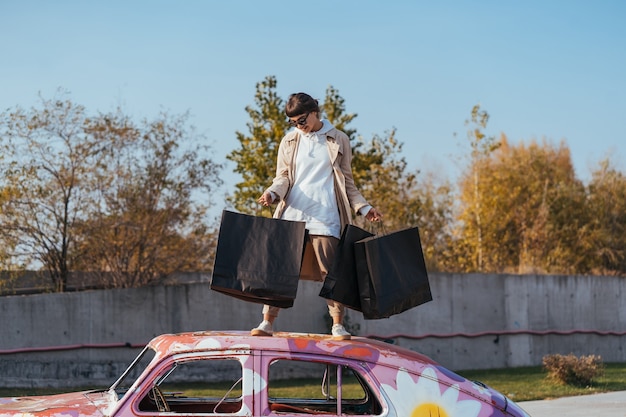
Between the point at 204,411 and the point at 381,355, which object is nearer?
the point at 381,355

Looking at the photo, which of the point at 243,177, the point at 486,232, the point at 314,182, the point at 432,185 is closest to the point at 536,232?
the point at 486,232

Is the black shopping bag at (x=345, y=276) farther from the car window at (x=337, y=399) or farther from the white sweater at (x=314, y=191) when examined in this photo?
the car window at (x=337, y=399)

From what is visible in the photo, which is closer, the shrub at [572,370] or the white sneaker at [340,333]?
the white sneaker at [340,333]

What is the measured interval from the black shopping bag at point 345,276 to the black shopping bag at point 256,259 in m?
0.25

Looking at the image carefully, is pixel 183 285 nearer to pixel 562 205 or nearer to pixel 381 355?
pixel 381 355

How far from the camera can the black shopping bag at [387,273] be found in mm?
6754

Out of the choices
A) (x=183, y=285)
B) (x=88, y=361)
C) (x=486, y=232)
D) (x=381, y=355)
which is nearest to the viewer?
(x=381, y=355)

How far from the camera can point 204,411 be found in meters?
6.85

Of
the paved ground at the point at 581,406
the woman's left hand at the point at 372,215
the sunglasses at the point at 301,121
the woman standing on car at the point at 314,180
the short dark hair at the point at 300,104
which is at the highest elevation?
the short dark hair at the point at 300,104

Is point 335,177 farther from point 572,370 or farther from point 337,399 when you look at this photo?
point 572,370

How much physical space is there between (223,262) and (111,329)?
10370mm

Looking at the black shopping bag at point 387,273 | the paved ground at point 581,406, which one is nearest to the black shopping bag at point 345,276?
the black shopping bag at point 387,273

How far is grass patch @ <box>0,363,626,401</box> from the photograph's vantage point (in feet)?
47.2

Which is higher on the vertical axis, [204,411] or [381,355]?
[381,355]
